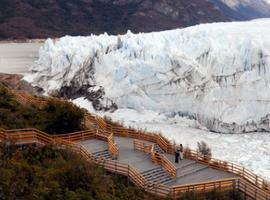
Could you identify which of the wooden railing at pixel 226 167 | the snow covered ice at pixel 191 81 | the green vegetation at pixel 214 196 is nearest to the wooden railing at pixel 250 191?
the green vegetation at pixel 214 196

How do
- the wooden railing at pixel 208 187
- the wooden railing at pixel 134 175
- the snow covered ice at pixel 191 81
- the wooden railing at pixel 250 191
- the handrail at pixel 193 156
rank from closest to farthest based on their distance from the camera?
the wooden railing at pixel 208 187, the wooden railing at pixel 134 175, the wooden railing at pixel 250 191, the handrail at pixel 193 156, the snow covered ice at pixel 191 81

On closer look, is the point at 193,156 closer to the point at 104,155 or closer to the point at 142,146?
the point at 142,146

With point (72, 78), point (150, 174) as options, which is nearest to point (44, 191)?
point (150, 174)

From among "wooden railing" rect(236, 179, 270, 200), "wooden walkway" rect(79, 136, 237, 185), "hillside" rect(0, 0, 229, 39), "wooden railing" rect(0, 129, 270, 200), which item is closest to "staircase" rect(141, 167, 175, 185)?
"wooden walkway" rect(79, 136, 237, 185)

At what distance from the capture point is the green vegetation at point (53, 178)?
473 inches

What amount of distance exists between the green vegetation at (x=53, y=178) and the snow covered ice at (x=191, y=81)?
9.93 m

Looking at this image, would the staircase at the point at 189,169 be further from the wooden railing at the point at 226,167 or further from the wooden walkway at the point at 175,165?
the wooden railing at the point at 226,167

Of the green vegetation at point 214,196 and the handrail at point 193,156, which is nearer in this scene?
the green vegetation at point 214,196

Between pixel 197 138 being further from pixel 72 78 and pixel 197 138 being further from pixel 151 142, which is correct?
pixel 72 78

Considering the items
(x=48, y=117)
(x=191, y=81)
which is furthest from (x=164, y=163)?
(x=191, y=81)

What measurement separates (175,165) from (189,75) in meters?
15.2

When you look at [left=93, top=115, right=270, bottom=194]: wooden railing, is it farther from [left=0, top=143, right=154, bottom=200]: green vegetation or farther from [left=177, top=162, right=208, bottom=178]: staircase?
[left=0, top=143, right=154, bottom=200]: green vegetation

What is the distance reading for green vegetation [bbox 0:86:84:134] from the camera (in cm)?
1859

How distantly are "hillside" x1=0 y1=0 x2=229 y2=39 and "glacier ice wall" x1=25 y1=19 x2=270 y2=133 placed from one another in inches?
3304
